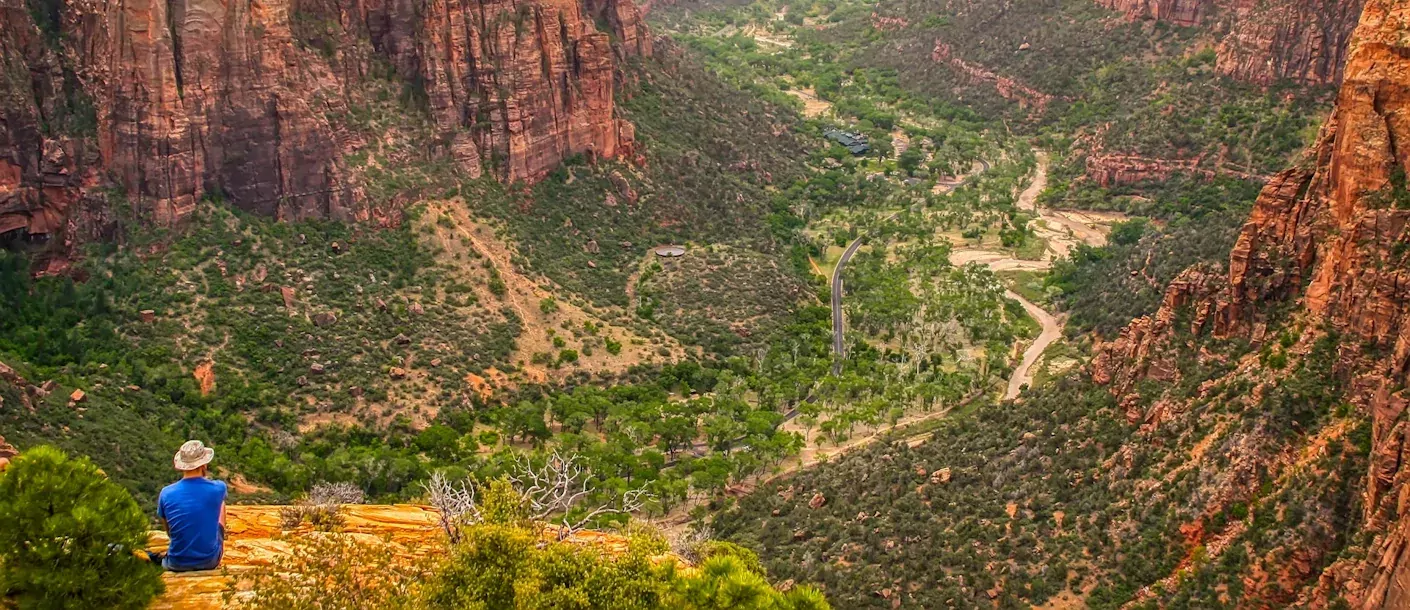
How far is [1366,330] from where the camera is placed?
6022 cm

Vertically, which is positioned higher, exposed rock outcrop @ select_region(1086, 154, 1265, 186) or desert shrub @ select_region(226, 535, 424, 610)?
desert shrub @ select_region(226, 535, 424, 610)

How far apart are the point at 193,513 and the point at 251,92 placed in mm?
69348

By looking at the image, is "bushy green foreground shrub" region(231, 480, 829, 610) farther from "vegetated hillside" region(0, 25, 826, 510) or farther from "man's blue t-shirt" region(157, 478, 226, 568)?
"vegetated hillside" region(0, 25, 826, 510)

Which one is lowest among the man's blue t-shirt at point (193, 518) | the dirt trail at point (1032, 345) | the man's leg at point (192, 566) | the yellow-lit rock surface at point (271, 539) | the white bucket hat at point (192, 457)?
the dirt trail at point (1032, 345)

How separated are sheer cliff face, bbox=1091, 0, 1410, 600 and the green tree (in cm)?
3995

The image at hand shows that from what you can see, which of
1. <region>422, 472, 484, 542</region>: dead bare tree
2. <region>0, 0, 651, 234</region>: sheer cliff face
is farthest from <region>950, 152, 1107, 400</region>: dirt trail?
<region>422, 472, 484, 542</region>: dead bare tree

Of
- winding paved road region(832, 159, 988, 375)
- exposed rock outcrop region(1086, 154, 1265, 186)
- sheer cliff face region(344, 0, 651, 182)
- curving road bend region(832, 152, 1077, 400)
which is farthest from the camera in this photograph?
exposed rock outcrop region(1086, 154, 1265, 186)

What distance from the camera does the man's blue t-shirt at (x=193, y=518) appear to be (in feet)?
104

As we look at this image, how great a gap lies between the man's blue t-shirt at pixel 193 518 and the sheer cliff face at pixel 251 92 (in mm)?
62874

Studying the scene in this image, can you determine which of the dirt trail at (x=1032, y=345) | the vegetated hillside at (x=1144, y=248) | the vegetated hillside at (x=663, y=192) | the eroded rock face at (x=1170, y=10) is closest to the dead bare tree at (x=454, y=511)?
the vegetated hillside at (x=1144, y=248)

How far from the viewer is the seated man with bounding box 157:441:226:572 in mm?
31516

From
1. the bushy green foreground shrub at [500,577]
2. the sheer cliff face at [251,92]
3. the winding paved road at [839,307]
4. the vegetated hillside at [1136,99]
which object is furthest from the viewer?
the vegetated hillside at [1136,99]

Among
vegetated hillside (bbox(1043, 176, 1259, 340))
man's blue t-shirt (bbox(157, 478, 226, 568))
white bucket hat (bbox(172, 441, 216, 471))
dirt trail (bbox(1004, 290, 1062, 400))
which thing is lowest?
dirt trail (bbox(1004, 290, 1062, 400))

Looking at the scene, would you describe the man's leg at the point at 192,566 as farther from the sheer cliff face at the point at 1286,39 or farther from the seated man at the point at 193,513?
the sheer cliff face at the point at 1286,39
